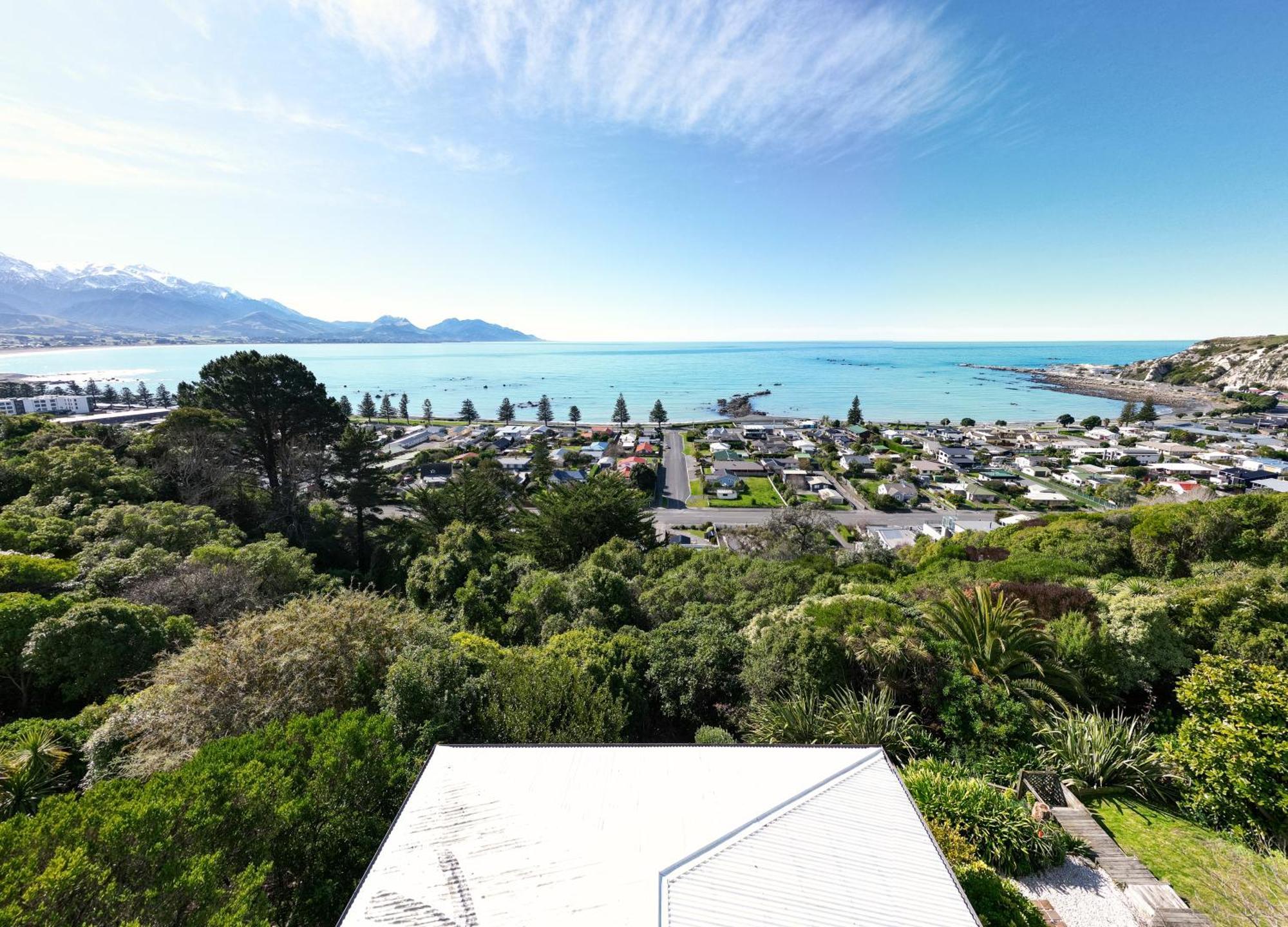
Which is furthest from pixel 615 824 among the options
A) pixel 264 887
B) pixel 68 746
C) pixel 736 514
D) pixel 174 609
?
pixel 736 514

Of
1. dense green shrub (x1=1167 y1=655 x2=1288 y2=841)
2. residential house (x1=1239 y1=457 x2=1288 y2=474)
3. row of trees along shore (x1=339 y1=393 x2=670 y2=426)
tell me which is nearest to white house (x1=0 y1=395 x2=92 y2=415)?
row of trees along shore (x1=339 y1=393 x2=670 y2=426)

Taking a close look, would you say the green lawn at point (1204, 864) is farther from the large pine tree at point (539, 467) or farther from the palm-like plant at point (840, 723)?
the large pine tree at point (539, 467)

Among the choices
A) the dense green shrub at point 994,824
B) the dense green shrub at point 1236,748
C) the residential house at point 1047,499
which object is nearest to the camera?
the dense green shrub at point 1236,748

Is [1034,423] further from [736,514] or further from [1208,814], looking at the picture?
[1208,814]

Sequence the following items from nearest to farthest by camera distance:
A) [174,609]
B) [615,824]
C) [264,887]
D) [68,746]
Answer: [615,824]
[264,887]
[68,746]
[174,609]

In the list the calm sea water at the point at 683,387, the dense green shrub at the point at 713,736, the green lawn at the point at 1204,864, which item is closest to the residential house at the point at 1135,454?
the calm sea water at the point at 683,387

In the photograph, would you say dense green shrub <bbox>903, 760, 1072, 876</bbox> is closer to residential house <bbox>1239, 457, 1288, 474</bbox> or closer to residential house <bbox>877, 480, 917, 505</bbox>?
residential house <bbox>877, 480, 917, 505</bbox>
